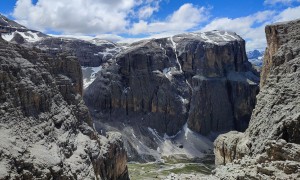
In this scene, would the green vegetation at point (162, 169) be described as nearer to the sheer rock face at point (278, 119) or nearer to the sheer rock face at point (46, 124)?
the sheer rock face at point (46, 124)

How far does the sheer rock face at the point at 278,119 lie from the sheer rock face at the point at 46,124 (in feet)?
102

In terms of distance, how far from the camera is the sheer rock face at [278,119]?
34125 millimetres

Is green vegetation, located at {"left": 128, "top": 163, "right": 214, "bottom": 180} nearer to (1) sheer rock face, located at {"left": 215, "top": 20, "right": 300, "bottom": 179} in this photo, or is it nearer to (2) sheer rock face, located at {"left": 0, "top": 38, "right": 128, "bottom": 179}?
(2) sheer rock face, located at {"left": 0, "top": 38, "right": 128, "bottom": 179}

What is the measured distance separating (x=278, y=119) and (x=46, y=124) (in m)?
45.9

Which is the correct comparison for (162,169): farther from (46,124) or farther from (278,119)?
(278,119)

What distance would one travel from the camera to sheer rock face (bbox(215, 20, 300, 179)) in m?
34.1

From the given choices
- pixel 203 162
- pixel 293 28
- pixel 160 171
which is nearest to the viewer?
pixel 293 28

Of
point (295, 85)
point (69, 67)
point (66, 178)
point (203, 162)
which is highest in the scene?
point (69, 67)

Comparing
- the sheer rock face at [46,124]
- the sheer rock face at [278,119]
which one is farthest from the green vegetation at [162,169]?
the sheer rock face at [278,119]

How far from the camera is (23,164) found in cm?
6044

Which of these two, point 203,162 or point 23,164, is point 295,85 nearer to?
point 23,164

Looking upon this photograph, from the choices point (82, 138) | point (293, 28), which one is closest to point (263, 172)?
point (293, 28)

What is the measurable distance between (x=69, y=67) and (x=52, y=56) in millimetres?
7202

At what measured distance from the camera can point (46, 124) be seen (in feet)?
250
